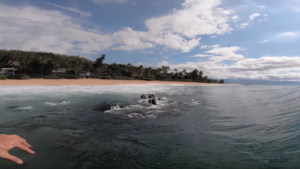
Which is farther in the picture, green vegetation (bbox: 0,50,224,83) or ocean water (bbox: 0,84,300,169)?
green vegetation (bbox: 0,50,224,83)

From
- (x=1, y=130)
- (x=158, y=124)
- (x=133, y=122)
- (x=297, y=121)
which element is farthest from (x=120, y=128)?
(x=297, y=121)

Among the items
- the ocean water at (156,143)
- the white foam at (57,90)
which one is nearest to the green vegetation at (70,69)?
the white foam at (57,90)

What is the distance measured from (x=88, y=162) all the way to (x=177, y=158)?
2521 mm

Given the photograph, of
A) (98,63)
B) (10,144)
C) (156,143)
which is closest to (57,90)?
(10,144)

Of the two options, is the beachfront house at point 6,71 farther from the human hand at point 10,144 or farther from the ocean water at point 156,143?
the human hand at point 10,144

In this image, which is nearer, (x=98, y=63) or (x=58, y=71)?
(x=58, y=71)

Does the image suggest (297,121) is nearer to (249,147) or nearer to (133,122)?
(249,147)

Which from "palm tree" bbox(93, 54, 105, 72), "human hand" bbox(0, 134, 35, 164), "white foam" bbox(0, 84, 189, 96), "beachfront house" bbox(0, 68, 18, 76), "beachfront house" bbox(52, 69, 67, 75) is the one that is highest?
"palm tree" bbox(93, 54, 105, 72)

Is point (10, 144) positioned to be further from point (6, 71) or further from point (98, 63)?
point (98, 63)

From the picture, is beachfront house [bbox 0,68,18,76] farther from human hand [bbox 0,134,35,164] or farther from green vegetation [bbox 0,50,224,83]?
human hand [bbox 0,134,35,164]

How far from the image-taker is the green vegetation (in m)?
54.3

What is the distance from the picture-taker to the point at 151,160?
552cm

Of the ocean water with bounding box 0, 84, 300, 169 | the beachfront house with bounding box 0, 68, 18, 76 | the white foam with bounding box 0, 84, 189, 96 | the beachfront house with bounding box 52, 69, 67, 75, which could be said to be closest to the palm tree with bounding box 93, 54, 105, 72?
the beachfront house with bounding box 52, 69, 67, 75

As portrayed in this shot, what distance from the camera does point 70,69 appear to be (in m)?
63.9
